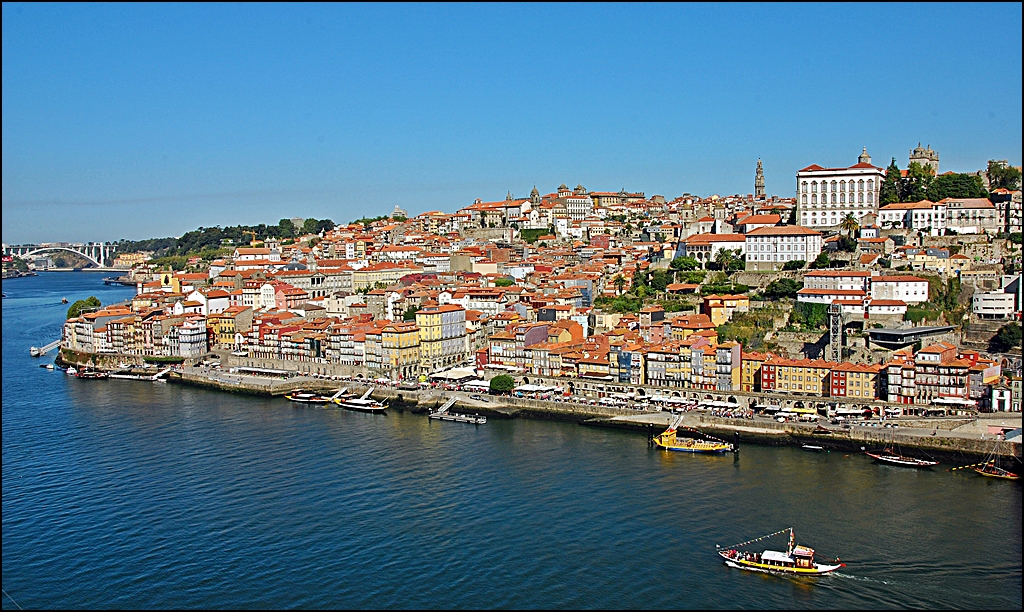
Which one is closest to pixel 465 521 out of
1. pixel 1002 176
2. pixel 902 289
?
pixel 902 289

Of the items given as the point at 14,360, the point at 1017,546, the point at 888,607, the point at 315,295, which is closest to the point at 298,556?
the point at 888,607

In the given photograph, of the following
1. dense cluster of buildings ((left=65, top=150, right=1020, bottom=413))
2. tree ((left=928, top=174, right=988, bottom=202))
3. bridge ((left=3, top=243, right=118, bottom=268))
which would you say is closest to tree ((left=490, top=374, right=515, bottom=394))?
dense cluster of buildings ((left=65, top=150, right=1020, bottom=413))

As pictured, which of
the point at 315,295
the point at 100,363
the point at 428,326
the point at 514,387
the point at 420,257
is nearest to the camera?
the point at 514,387

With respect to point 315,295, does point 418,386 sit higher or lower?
lower

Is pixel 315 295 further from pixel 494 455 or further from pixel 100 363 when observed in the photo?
pixel 494 455

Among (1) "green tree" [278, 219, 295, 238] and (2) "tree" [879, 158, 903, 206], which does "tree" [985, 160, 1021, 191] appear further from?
(1) "green tree" [278, 219, 295, 238]

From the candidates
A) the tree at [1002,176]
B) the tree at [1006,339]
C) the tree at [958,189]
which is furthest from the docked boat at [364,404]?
the tree at [1002,176]
